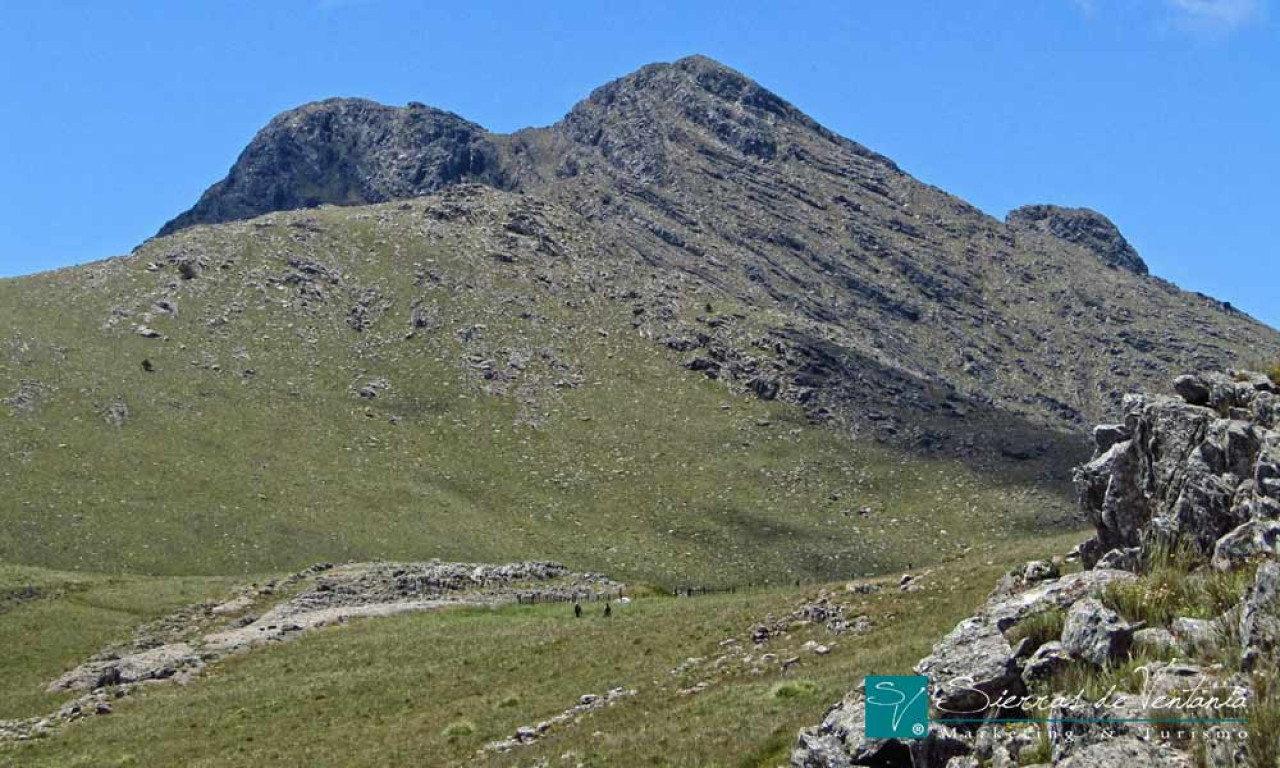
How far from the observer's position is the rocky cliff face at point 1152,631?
12.1m

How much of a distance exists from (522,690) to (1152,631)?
28854 mm

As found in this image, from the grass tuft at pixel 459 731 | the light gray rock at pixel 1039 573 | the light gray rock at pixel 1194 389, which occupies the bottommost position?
the grass tuft at pixel 459 731

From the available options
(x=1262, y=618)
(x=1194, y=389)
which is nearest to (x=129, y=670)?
(x=1194, y=389)

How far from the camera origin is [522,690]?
131 feet

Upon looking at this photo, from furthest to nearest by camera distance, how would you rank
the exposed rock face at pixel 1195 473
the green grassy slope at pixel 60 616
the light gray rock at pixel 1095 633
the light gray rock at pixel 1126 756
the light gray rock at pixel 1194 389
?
the green grassy slope at pixel 60 616 < the light gray rock at pixel 1194 389 < the exposed rock face at pixel 1195 473 < the light gray rock at pixel 1095 633 < the light gray rock at pixel 1126 756

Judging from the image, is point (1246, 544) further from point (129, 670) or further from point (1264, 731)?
point (129, 670)

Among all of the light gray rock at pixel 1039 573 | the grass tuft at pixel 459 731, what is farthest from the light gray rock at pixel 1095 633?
the grass tuft at pixel 459 731

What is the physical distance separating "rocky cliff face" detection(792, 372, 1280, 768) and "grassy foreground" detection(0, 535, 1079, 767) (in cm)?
647

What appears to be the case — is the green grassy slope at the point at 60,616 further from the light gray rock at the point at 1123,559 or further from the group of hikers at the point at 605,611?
the light gray rock at the point at 1123,559

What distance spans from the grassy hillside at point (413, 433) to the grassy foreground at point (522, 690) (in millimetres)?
55054

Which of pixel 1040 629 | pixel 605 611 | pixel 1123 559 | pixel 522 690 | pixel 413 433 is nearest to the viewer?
pixel 1040 629

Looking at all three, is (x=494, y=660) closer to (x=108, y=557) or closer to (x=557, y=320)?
(x=108, y=557)

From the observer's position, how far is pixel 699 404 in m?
Answer: 161

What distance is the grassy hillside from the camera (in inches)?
4444
